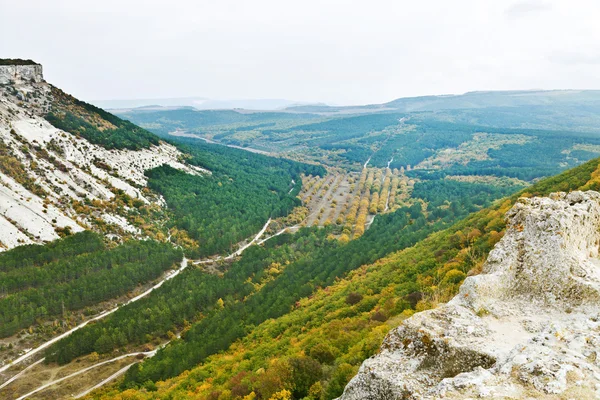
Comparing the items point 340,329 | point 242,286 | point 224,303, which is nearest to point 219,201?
point 242,286

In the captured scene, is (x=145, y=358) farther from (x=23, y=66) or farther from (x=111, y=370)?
(x=23, y=66)

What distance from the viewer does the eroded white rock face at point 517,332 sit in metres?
10.6

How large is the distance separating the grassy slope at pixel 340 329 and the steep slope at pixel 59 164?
1876 inches

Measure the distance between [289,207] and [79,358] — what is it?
91.3m

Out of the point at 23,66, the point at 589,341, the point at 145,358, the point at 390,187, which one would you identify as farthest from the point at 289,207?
the point at 589,341

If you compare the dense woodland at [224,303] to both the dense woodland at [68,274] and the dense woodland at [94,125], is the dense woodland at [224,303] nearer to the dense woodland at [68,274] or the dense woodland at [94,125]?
the dense woodland at [68,274]

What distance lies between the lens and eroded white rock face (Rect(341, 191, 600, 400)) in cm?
1062

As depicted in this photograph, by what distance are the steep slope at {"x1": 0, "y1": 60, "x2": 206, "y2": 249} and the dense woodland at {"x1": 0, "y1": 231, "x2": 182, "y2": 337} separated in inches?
181

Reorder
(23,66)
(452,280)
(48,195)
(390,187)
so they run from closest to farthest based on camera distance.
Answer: (452,280)
(48,195)
(23,66)
(390,187)

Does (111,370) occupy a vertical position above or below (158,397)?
below

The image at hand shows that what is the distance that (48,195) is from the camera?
88.2 meters

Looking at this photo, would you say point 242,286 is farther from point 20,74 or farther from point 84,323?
point 20,74

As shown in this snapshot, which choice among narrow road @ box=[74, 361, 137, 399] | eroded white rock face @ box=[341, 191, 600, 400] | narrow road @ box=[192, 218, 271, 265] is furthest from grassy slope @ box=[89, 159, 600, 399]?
narrow road @ box=[192, 218, 271, 265]

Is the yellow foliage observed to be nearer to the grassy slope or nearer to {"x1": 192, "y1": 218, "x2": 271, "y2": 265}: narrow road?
the grassy slope
